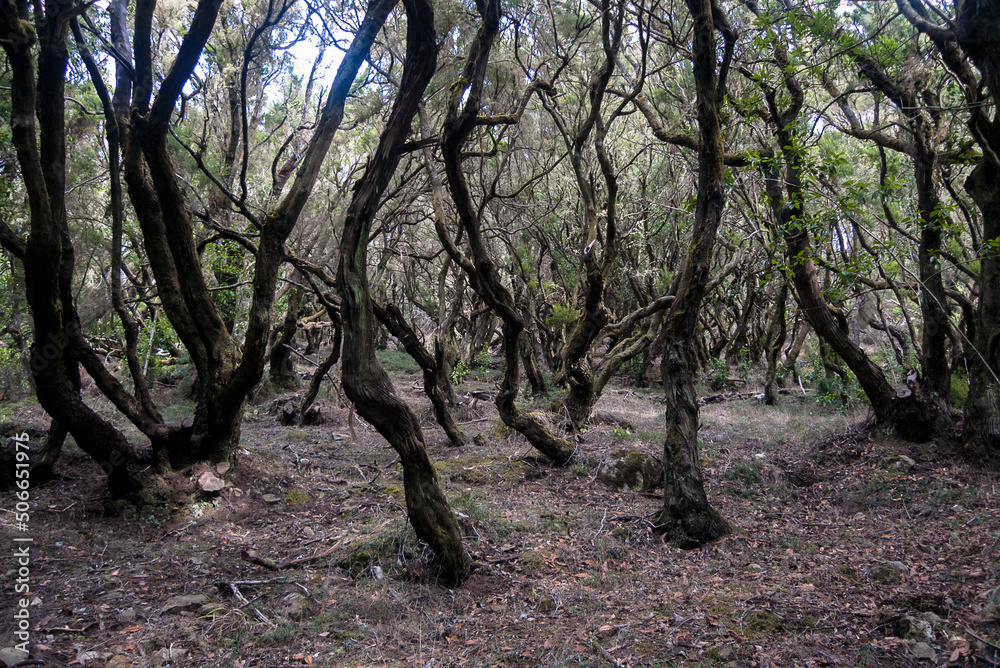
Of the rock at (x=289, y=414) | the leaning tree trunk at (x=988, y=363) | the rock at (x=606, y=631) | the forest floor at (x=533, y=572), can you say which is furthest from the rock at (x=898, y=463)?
the rock at (x=289, y=414)

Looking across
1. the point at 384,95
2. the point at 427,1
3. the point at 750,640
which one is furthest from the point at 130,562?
the point at 384,95

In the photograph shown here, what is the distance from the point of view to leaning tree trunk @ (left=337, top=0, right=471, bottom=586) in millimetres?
3881

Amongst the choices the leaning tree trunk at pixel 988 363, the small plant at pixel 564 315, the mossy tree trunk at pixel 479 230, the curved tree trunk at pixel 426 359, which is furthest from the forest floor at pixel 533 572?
the small plant at pixel 564 315

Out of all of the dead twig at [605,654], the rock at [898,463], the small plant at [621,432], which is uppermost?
the rock at [898,463]

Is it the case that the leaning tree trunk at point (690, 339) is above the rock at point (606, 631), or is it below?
above

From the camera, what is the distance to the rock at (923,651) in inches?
112

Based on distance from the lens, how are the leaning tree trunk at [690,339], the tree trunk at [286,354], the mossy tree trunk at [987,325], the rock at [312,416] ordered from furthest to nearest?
the tree trunk at [286,354] → the rock at [312,416] → the mossy tree trunk at [987,325] → the leaning tree trunk at [690,339]

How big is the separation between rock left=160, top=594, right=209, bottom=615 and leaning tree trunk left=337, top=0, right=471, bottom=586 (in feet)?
4.46

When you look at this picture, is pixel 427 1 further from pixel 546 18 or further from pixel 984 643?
pixel 546 18

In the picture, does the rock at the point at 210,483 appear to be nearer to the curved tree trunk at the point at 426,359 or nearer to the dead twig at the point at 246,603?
the dead twig at the point at 246,603

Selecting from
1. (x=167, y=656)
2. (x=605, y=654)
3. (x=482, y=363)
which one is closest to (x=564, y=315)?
(x=482, y=363)

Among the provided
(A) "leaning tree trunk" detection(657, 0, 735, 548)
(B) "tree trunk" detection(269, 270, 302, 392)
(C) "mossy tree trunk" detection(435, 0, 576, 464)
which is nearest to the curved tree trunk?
(C) "mossy tree trunk" detection(435, 0, 576, 464)

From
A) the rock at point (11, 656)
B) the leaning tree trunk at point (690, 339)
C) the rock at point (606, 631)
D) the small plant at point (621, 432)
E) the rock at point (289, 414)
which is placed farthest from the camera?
the rock at point (289, 414)

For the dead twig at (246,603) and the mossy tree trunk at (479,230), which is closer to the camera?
the dead twig at (246,603)
